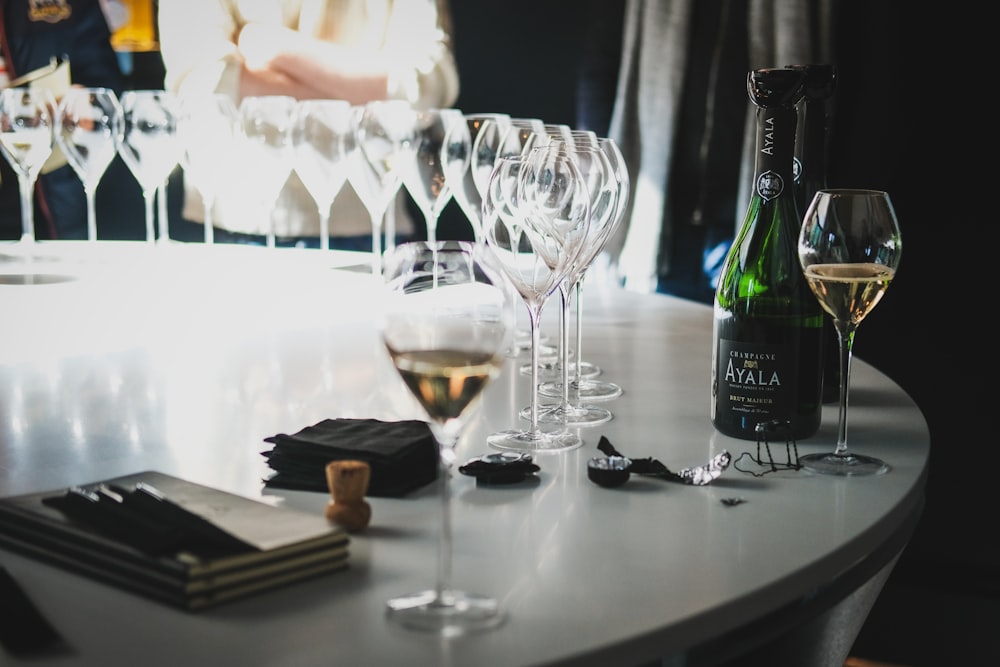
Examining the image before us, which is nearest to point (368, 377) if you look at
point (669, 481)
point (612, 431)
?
point (612, 431)

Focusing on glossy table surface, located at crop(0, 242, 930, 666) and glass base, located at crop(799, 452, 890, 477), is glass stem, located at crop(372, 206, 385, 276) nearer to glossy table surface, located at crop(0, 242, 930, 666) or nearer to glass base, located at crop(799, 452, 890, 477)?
glossy table surface, located at crop(0, 242, 930, 666)

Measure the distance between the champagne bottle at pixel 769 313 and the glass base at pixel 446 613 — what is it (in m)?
0.42

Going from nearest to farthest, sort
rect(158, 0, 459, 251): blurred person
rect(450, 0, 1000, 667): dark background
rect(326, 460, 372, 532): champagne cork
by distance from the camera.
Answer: rect(326, 460, 372, 532): champagne cork → rect(450, 0, 1000, 667): dark background → rect(158, 0, 459, 251): blurred person

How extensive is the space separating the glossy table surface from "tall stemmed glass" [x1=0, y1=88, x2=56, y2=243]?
0.31 metres

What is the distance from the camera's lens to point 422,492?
0.83 meters

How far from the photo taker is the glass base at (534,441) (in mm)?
950

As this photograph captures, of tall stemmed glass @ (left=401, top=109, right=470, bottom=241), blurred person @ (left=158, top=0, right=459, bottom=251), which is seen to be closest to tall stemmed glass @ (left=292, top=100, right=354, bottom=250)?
tall stemmed glass @ (left=401, top=109, right=470, bottom=241)

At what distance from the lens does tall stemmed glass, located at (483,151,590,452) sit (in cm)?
95

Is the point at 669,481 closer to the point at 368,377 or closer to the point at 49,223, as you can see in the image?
the point at 368,377

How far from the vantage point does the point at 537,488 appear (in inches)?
33.1

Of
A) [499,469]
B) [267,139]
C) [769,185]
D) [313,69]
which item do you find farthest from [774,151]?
[313,69]

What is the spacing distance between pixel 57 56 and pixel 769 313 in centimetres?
426

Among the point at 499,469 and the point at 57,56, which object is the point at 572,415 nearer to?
the point at 499,469

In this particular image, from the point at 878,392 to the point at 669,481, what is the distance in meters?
0.43
